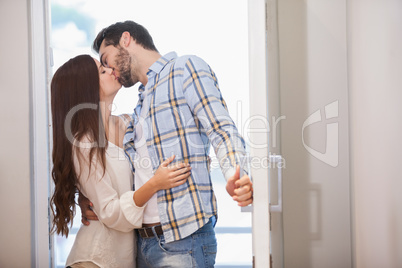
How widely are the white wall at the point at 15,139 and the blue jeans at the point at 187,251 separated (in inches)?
38.1

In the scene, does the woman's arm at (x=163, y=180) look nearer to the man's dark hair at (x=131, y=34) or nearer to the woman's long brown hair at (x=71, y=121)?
the woman's long brown hair at (x=71, y=121)

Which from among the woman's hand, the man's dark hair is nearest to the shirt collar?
the man's dark hair

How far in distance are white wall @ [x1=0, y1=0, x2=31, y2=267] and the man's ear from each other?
24.0 inches

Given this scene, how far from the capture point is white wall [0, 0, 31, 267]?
7.08ft

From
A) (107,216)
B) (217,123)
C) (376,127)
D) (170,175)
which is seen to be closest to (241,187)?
(217,123)

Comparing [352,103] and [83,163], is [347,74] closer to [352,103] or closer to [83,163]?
[352,103]

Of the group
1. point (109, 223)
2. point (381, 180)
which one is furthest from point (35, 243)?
point (381, 180)

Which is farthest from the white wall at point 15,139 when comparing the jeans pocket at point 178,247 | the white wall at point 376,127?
the white wall at point 376,127

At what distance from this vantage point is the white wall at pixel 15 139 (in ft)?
7.08

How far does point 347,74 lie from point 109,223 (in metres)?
1.36

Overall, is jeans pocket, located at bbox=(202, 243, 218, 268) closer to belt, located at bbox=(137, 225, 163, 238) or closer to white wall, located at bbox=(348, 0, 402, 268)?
belt, located at bbox=(137, 225, 163, 238)

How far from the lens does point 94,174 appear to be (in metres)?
1.62

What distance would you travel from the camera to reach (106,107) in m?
1.86

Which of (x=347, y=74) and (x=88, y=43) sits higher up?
(x=88, y=43)
